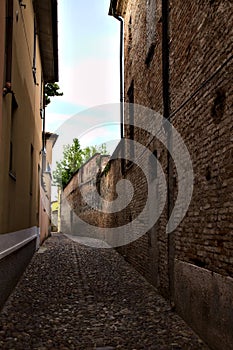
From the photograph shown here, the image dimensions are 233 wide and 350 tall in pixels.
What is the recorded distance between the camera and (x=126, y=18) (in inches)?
499

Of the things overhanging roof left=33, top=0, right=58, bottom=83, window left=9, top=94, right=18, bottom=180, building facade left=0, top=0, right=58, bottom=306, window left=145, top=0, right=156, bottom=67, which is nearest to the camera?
building facade left=0, top=0, right=58, bottom=306

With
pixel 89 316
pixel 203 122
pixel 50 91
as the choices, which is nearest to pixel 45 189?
pixel 50 91

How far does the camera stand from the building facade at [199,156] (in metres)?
4.15

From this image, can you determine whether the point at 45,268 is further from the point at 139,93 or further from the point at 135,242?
the point at 139,93

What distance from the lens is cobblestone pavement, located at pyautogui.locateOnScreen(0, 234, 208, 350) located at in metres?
4.51

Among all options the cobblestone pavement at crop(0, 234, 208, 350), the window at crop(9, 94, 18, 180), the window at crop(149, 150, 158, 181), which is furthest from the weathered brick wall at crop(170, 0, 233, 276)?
the window at crop(9, 94, 18, 180)

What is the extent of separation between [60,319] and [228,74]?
366cm

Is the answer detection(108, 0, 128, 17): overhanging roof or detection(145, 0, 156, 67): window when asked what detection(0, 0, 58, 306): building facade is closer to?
detection(108, 0, 128, 17): overhanging roof

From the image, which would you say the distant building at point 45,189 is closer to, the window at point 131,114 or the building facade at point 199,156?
the window at point 131,114

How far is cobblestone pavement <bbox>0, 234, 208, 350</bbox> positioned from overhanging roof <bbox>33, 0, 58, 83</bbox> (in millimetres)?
7188

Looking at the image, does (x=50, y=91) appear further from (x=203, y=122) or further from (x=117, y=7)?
(x=203, y=122)

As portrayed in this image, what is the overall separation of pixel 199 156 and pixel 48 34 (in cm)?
974

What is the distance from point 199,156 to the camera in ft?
16.5

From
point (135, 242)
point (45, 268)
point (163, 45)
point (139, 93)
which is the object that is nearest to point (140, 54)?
point (139, 93)
